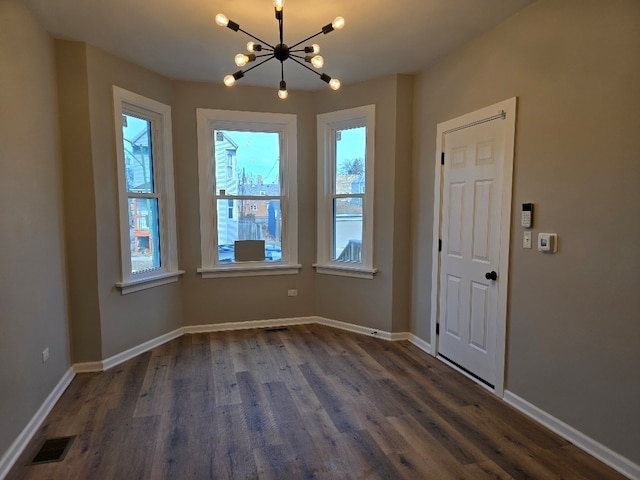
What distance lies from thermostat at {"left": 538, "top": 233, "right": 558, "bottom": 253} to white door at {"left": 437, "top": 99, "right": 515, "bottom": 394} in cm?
28

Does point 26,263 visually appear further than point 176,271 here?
No

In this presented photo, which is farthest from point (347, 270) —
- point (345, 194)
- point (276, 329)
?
point (276, 329)

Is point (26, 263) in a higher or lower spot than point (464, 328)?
higher

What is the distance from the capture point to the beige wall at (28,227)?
2.12 metres

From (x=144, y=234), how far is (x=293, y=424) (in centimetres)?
235

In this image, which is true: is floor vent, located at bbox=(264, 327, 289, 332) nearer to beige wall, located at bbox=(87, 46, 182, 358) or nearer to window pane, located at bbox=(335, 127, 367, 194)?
beige wall, located at bbox=(87, 46, 182, 358)

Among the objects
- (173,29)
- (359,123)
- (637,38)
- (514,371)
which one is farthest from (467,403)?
(173,29)

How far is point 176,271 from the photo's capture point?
3965 millimetres

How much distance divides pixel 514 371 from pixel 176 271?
3215 mm

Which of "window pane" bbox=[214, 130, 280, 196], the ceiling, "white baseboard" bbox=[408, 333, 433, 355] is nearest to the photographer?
the ceiling

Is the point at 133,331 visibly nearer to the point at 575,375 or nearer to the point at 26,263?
the point at 26,263

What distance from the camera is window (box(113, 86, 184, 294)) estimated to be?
3.37 metres

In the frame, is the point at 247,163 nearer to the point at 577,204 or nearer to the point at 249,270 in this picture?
the point at 249,270

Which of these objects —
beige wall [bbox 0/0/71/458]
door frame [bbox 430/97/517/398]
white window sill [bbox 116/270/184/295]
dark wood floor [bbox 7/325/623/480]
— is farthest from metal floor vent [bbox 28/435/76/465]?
door frame [bbox 430/97/517/398]
